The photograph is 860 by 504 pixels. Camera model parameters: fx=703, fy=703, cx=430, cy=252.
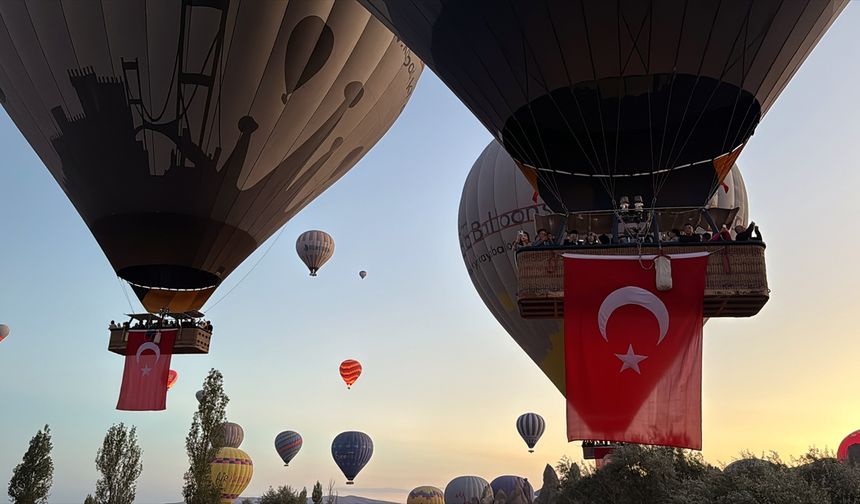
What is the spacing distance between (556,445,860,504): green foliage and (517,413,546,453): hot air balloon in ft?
56.4

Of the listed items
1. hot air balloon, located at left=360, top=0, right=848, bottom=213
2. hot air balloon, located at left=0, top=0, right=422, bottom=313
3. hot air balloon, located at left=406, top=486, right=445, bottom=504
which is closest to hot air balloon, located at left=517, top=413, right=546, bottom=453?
hot air balloon, located at left=406, top=486, right=445, bottom=504

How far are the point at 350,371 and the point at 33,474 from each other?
17.2 meters

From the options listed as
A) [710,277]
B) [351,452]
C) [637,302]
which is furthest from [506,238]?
[351,452]

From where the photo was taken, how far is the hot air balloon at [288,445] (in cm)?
5200

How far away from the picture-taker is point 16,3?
14938 mm

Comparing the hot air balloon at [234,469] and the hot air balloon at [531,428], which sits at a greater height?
the hot air balloon at [531,428]

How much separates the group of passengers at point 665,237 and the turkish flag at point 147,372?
425 inches

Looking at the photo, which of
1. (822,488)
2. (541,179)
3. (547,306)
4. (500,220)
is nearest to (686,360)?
(547,306)

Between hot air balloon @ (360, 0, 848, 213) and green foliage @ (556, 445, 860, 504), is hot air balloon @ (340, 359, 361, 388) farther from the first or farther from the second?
hot air balloon @ (360, 0, 848, 213)

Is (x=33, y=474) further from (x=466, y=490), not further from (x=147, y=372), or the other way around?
(x=466, y=490)

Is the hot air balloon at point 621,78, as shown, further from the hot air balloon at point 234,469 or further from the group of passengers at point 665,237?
the hot air balloon at point 234,469

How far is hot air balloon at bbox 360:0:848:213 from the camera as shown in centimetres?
880

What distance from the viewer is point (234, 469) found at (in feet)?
149

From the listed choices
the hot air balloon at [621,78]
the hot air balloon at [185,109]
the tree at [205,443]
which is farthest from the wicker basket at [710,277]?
the tree at [205,443]
